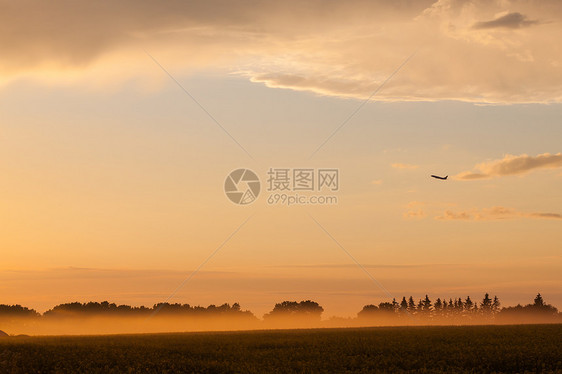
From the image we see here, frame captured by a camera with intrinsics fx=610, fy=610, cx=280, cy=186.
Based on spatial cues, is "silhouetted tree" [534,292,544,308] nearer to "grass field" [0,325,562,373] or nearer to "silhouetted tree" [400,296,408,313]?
"silhouetted tree" [400,296,408,313]

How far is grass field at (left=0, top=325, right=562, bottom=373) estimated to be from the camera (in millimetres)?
46969

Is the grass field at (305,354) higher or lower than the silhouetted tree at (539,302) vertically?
lower

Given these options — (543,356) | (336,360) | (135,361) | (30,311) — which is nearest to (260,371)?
(336,360)

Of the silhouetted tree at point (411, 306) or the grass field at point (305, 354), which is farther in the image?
the silhouetted tree at point (411, 306)

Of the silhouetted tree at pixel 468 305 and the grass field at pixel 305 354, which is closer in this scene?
the grass field at pixel 305 354

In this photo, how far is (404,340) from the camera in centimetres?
6022

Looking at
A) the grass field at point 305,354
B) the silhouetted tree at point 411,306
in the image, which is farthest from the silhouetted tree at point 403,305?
the grass field at point 305,354

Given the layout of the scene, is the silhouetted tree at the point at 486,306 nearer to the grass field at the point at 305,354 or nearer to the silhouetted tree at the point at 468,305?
the silhouetted tree at the point at 468,305

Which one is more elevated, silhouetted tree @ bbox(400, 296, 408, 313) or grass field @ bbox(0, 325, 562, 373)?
silhouetted tree @ bbox(400, 296, 408, 313)

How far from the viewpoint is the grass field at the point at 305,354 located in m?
47.0

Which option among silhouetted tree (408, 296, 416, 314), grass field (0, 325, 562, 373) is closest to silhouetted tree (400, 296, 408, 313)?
silhouetted tree (408, 296, 416, 314)

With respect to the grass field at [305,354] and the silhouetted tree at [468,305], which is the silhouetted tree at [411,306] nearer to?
the silhouetted tree at [468,305]

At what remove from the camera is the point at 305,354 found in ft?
172

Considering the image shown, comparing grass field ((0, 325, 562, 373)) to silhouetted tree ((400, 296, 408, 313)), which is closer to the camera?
grass field ((0, 325, 562, 373))
